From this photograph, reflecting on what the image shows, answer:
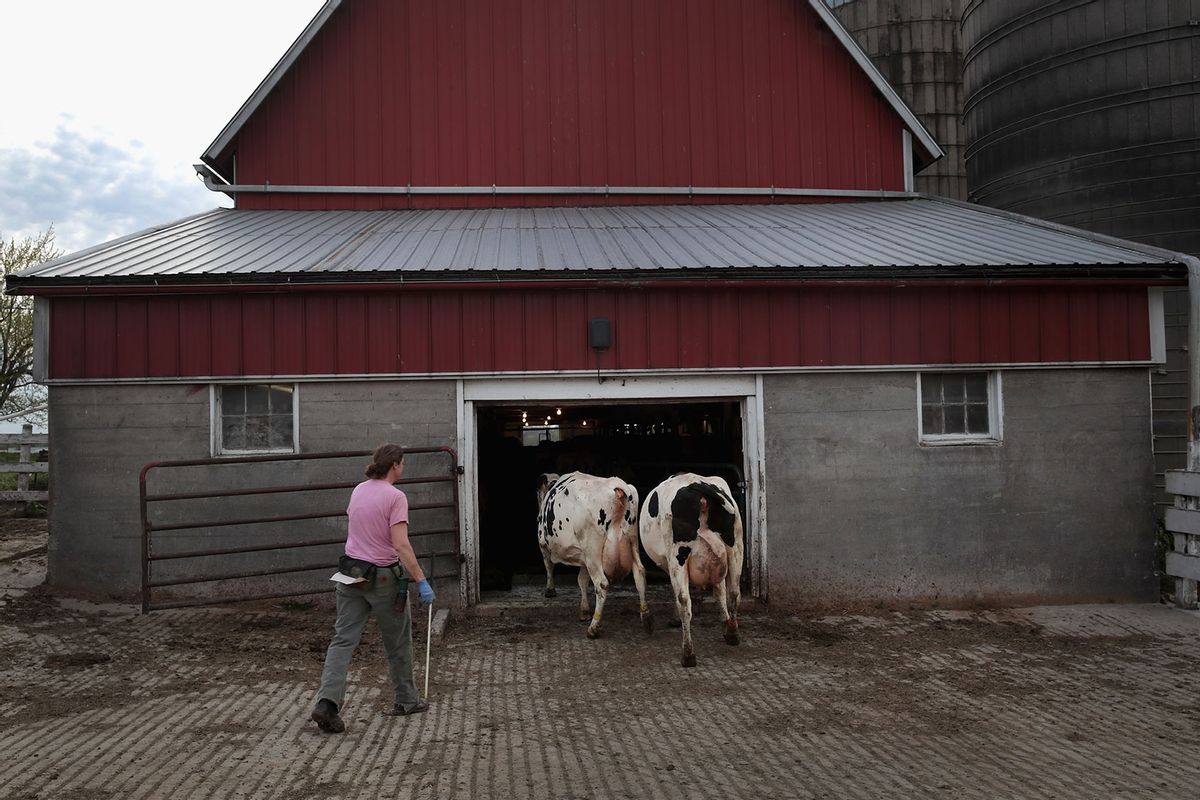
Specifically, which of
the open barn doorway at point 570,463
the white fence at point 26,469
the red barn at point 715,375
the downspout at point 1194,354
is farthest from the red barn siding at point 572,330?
the white fence at point 26,469

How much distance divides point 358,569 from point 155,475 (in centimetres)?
471

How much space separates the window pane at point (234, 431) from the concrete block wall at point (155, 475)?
0.59ft

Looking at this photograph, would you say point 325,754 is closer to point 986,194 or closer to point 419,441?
point 419,441

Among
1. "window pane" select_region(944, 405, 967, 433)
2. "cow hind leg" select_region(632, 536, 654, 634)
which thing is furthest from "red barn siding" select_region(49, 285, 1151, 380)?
"cow hind leg" select_region(632, 536, 654, 634)

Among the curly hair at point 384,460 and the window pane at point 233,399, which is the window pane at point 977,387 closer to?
the curly hair at point 384,460

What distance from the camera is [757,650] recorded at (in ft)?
25.9

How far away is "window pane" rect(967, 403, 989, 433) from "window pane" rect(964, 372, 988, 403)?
0.07 meters

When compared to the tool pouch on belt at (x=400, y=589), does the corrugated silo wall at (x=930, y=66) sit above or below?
above

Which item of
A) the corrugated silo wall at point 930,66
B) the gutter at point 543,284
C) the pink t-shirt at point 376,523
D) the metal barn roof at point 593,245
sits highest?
the corrugated silo wall at point 930,66

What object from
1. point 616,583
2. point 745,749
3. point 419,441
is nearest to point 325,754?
point 745,749

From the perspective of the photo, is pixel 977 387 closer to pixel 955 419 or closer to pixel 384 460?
pixel 955 419

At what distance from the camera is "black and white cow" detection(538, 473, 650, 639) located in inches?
335

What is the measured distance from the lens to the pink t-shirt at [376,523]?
5.96 m

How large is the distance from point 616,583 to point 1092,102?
10714 mm
